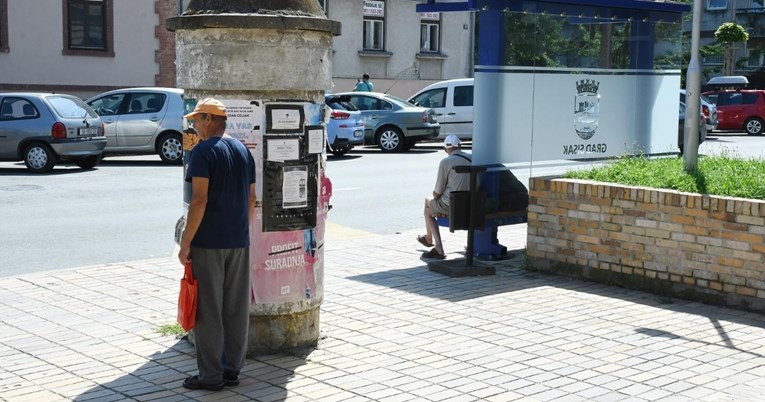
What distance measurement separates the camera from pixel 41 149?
63.8 ft

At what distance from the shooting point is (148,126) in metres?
21.5

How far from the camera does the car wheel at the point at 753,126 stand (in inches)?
1388

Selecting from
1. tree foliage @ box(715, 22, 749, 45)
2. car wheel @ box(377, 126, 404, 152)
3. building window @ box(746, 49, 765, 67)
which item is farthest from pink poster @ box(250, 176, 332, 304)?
building window @ box(746, 49, 765, 67)

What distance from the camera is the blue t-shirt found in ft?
20.2

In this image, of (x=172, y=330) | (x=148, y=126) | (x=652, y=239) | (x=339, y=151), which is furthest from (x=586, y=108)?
(x=339, y=151)

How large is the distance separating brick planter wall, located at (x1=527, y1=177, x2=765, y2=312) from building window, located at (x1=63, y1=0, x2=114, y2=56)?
21418mm

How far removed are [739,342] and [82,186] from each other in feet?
40.4

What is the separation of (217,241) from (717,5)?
5510 centimetres

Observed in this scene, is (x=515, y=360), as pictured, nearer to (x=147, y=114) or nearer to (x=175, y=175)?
(x=175, y=175)

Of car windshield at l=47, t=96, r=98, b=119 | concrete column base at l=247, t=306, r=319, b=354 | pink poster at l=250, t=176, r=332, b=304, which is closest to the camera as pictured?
pink poster at l=250, t=176, r=332, b=304

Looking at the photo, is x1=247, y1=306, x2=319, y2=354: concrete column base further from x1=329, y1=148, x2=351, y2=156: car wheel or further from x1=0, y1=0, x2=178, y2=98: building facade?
x1=0, y1=0, x2=178, y2=98: building facade

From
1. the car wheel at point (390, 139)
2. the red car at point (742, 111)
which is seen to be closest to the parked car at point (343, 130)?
the car wheel at point (390, 139)

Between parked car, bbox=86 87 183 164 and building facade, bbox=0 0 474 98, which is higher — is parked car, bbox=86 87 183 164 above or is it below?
below

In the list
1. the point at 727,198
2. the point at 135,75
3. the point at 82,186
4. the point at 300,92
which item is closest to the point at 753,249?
the point at 727,198
